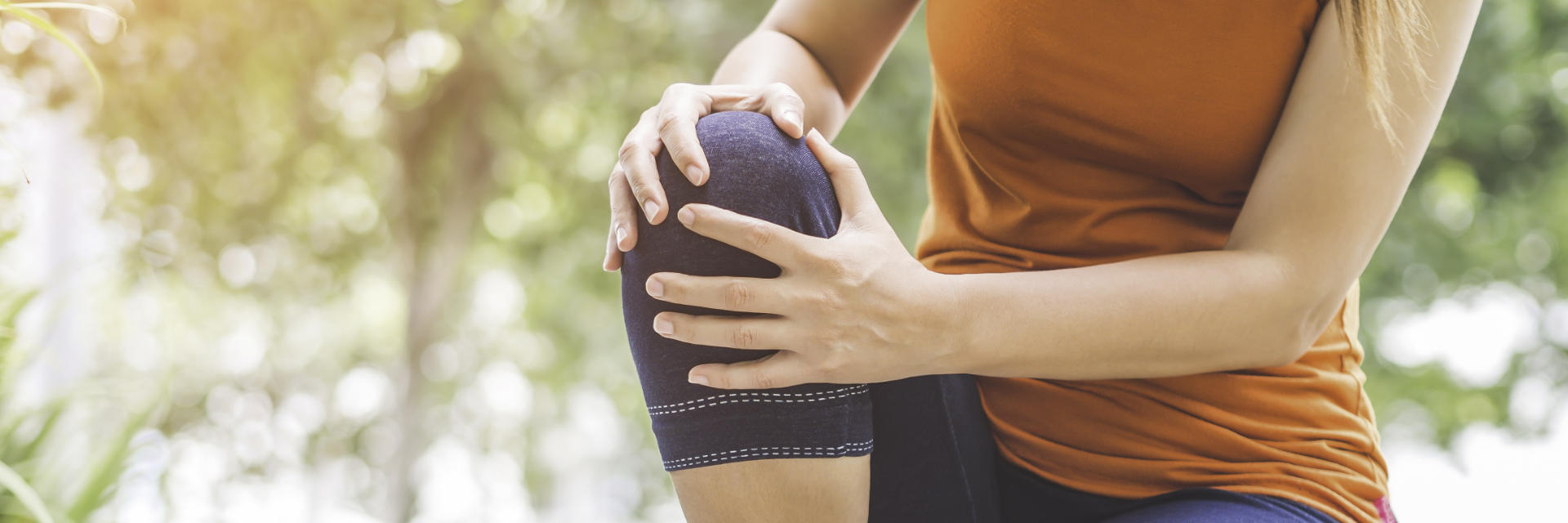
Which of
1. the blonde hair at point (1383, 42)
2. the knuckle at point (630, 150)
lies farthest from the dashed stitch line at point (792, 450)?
the blonde hair at point (1383, 42)

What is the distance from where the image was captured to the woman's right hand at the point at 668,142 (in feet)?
2.29

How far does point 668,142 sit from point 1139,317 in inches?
14.4

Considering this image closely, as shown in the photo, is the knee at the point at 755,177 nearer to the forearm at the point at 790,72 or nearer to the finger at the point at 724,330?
the finger at the point at 724,330

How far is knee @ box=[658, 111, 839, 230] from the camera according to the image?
0.69m

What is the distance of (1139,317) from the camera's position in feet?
2.38

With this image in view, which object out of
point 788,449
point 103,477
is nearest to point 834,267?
point 788,449

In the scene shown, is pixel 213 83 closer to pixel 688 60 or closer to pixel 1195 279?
pixel 688 60

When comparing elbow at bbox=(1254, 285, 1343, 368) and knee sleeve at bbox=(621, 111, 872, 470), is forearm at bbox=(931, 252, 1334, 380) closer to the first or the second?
elbow at bbox=(1254, 285, 1343, 368)

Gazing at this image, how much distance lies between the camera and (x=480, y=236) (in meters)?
4.29

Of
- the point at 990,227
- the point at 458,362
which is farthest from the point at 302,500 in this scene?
the point at 990,227

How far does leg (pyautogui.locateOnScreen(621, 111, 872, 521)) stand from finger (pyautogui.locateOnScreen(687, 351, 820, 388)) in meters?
0.02

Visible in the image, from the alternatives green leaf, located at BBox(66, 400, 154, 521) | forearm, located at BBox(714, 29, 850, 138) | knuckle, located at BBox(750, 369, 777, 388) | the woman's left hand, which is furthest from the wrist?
green leaf, located at BBox(66, 400, 154, 521)

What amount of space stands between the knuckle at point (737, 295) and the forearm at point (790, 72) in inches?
13.3

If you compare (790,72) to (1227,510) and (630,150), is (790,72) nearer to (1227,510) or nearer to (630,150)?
(630,150)
